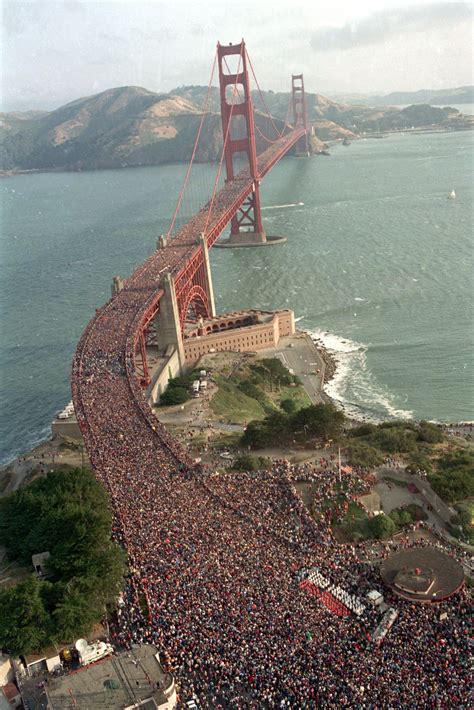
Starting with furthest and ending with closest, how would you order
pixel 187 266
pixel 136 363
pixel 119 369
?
pixel 187 266 < pixel 136 363 < pixel 119 369

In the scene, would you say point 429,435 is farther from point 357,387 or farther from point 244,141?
point 244,141

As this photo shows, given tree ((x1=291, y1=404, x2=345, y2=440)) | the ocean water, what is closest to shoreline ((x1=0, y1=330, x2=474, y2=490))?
the ocean water

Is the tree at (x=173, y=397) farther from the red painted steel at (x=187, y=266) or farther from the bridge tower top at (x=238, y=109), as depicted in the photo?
the bridge tower top at (x=238, y=109)

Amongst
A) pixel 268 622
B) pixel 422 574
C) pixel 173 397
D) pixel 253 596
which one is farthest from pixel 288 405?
pixel 268 622

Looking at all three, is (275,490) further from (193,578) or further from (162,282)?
(162,282)

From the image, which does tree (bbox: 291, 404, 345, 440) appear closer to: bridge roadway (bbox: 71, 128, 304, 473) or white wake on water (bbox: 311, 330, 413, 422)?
bridge roadway (bbox: 71, 128, 304, 473)
